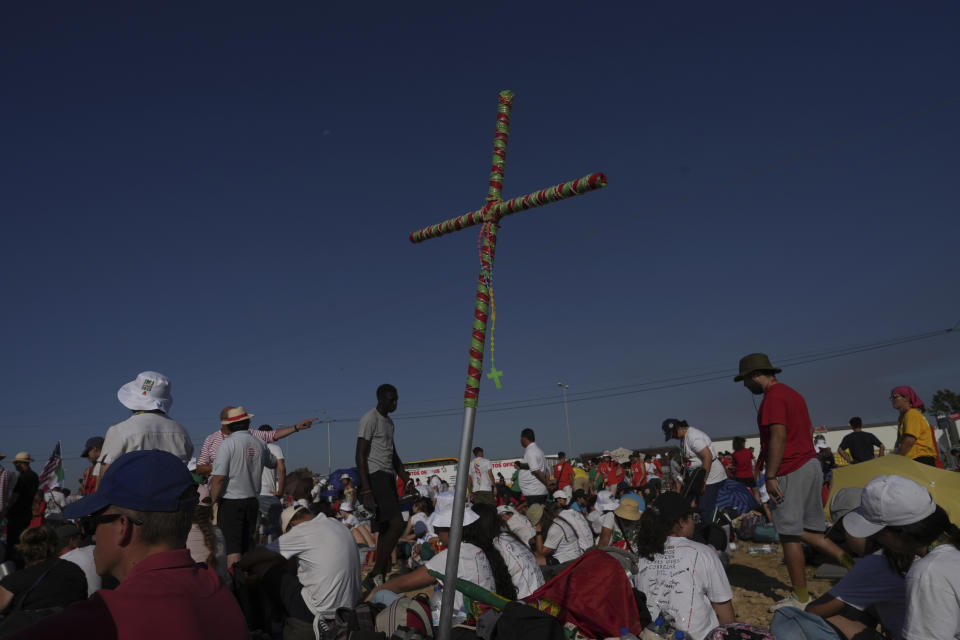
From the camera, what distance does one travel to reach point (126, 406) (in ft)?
13.1

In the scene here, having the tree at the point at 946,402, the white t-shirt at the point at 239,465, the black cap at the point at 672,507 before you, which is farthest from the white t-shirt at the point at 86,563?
the tree at the point at 946,402

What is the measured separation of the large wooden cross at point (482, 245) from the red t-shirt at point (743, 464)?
1082 centimetres

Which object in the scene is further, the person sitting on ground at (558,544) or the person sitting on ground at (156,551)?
the person sitting on ground at (558,544)

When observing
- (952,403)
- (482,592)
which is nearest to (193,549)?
(482,592)

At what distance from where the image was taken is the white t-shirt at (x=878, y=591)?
10.7ft

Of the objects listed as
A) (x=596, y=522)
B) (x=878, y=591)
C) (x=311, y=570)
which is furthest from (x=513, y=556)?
(x=596, y=522)

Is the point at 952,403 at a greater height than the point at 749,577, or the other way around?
the point at 952,403

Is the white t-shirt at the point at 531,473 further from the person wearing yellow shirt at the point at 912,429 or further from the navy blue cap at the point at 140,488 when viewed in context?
the navy blue cap at the point at 140,488

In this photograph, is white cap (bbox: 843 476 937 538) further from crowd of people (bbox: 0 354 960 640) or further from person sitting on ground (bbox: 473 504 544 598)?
person sitting on ground (bbox: 473 504 544 598)

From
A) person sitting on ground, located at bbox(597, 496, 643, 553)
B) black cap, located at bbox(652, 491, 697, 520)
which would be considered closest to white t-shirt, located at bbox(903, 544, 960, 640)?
black cap, located at bbox(652, 491, 697, 520)

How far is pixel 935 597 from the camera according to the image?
2537 millimetres

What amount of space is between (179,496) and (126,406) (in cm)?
233

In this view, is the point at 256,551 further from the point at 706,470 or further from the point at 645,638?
the point at 706,470

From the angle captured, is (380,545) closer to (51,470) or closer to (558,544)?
(558,544)
